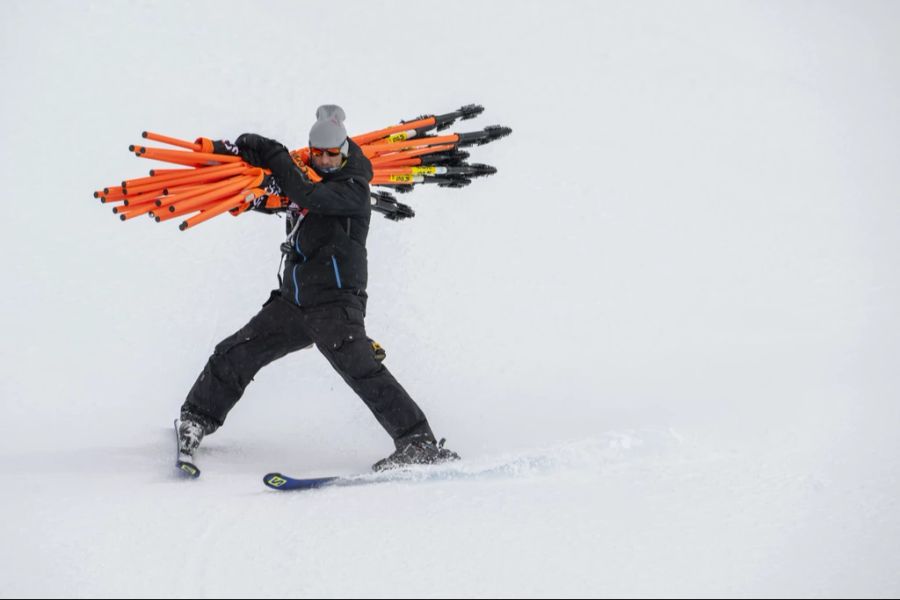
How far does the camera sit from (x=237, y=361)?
478 cm

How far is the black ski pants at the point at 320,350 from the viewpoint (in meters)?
4.62

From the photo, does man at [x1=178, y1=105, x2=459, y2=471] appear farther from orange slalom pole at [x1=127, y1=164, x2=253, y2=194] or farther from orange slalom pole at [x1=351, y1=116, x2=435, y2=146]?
orange slalom pole at [x1=351, y1=116, x2=435, y2=146]

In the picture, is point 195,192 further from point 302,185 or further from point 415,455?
point 415,455

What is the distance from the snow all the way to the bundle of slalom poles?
115 centimetres

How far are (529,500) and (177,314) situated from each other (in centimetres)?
361

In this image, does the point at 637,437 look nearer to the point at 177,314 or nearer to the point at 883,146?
the point at 177,314

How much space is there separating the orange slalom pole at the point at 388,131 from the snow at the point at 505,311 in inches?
58.7

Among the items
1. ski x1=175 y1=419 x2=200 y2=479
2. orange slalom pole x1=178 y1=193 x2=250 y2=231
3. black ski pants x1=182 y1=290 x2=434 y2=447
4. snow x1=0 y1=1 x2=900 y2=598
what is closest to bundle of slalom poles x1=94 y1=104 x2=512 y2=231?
orange slalom pole x1=178 y1=193 x2=250 y2=231

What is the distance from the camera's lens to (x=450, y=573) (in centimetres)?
332

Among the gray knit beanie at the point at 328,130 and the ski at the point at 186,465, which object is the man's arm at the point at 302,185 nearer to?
the gray knit beanie at the point at 328,130

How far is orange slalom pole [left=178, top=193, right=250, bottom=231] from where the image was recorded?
407 cm

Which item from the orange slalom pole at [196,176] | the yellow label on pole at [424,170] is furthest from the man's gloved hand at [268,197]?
the yellow label on pole at [424,170]

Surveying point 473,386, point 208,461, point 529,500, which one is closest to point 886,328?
point 473,386

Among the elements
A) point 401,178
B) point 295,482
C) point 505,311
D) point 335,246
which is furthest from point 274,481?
point 505,311
